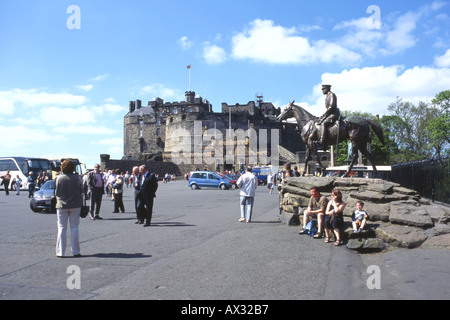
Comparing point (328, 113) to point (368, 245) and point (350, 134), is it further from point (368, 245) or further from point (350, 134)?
point (368, 245)

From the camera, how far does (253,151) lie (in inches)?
2876

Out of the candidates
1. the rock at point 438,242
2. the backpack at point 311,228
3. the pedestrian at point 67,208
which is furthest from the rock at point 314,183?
the pedestrian at point 67,208

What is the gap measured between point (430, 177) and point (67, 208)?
1473 cm

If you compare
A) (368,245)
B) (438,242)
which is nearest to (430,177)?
(438,242)

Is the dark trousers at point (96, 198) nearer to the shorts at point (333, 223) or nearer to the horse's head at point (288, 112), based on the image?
the horse's head at point (288, 112)

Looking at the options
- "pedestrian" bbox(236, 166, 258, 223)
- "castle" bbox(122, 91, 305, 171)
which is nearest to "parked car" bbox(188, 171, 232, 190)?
"pedestrian" bbox(236, 166, 258, 223)

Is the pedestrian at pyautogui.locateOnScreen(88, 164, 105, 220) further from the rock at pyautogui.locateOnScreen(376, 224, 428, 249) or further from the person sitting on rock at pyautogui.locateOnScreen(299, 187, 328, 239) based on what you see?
the rock at pyautogui.locateOnScreen(376, 224, 428, 249)

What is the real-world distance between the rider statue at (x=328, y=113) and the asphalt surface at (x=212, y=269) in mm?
3530

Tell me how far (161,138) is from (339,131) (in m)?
87.0

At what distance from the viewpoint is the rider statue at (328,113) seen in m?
10.8

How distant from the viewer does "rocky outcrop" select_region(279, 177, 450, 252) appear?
295 inches

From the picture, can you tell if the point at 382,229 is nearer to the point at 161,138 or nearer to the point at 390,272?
the point at 390,272

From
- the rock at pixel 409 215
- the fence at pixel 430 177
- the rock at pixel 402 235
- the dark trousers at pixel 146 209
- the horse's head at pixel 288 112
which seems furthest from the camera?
the fence at pixel 430 177
